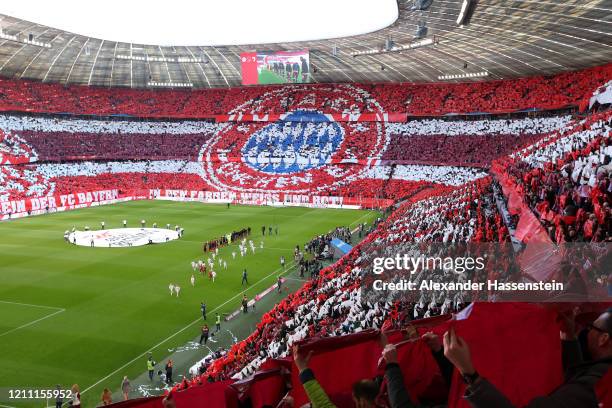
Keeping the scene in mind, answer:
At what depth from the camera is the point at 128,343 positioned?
1898 centimetres

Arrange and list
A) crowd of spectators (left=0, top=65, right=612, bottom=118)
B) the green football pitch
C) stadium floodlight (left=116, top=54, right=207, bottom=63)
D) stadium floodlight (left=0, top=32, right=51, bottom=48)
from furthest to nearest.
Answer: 1. stadium floodlight (left=116, top=54, right=207, bottom=63)
2. crowd of spectators (left=0, top=65, right=612, bottom=118)
3. stadium floodlight (left=0, top=32, right=51, bottom=48)
4. the green football pitch

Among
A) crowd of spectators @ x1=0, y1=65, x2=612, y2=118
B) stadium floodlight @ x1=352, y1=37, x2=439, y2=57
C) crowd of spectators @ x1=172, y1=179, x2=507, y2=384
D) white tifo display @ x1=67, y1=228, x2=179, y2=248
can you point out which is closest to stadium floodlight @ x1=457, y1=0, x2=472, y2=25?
stadium floodlight @ x1=352, y1=37, x2=439, y2=57

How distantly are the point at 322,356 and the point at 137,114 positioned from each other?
75521 mm

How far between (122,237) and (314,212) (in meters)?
20.1

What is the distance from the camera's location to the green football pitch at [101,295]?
1741 cm

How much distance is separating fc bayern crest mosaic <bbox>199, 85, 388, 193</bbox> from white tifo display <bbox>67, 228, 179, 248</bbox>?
899 inches

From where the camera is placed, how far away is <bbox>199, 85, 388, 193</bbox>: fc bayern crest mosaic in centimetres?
6322

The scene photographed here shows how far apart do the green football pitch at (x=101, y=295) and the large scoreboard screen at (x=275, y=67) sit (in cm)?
1750

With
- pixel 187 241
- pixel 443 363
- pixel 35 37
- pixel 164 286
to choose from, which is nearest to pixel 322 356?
pixel 443 363

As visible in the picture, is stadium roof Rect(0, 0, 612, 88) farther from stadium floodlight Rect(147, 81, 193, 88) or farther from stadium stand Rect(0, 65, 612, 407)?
stadium stand Rect(0, 65, 612, 407)

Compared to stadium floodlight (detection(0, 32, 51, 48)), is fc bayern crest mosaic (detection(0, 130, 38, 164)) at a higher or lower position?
lower

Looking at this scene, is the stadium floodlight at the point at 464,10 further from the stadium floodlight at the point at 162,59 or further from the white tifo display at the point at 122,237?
the stadium floodlight at the point at 162,59

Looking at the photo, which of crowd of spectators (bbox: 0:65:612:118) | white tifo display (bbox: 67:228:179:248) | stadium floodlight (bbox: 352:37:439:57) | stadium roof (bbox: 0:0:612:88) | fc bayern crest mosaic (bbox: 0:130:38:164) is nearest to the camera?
stadium roof (bbox: 0:0:612:88)

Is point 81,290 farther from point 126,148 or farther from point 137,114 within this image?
point 137,114
